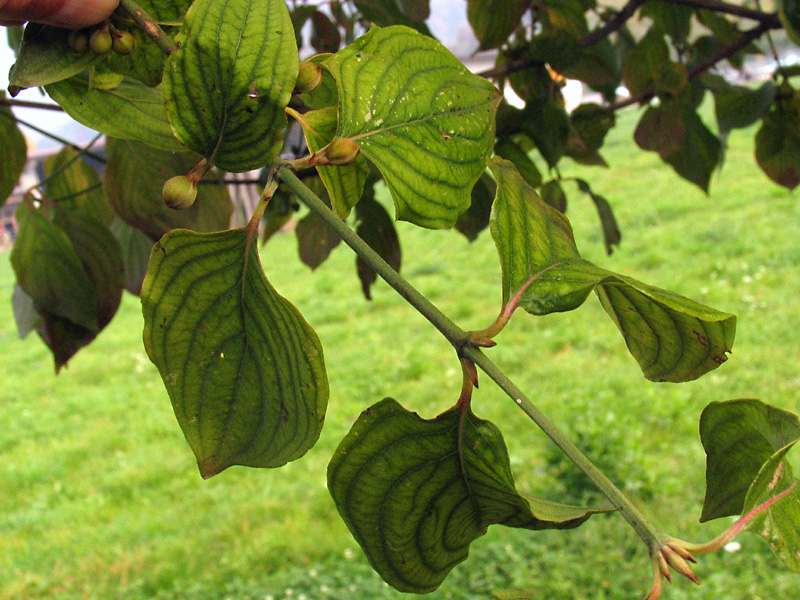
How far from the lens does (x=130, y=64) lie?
1.10ft

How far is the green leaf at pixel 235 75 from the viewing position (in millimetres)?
262

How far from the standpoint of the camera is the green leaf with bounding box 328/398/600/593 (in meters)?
0.29

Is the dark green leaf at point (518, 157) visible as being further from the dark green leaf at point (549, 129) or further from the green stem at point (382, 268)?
the green stem at point (382, 268)

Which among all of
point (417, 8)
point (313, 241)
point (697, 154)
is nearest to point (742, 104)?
point (697, 154)

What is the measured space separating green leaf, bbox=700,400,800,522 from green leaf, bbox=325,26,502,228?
5.5 inches

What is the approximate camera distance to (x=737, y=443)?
31 centimetres

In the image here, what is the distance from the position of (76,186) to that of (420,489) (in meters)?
0.58

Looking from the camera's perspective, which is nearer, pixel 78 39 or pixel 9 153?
pixel 78 39

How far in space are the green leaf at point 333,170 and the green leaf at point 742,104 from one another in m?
0.69

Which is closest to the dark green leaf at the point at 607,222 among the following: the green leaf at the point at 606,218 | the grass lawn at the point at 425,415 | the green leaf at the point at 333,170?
the green leaf at the point at 606,218

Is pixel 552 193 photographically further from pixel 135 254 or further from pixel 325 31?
pixel 135 254

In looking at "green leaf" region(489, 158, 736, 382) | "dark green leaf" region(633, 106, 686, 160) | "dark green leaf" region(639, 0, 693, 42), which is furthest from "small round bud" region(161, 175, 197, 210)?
"dark green leaf" region(639, 0, 693, 42)

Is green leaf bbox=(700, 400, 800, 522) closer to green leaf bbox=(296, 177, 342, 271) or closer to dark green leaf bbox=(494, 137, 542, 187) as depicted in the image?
dark green leaf bbox=(494, 137, 542, 187)

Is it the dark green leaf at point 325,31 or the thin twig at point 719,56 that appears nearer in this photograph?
the dark green leaf at point 325,31
